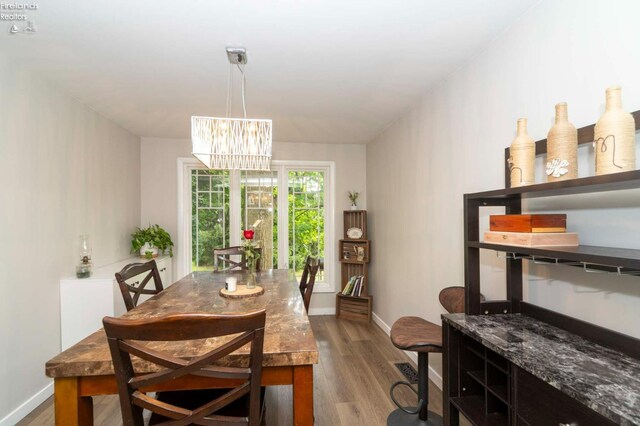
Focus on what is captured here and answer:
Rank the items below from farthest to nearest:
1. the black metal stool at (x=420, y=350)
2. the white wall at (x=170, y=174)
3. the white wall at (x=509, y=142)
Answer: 1. the white wall at (x=170, y=174)
2. the black metal stool at (x=420, y=350)
3. the white wall at (x=509, y=142)

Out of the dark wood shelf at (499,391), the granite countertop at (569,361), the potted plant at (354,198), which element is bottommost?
the dark wood shelf at (499,391)

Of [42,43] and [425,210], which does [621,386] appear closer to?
[425,210]

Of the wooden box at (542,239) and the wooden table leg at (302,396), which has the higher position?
the wooden box at (542,239)

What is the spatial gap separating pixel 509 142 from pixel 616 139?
835 millimetres

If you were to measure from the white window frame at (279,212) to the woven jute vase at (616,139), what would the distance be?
11.7 ft

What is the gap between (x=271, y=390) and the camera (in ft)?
8.11

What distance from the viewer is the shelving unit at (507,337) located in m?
0.99

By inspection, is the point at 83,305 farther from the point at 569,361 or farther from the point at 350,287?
the point at 569,361

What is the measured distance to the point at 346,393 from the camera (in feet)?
7.88

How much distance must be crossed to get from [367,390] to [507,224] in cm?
176

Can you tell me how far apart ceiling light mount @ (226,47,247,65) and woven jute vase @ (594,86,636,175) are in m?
1.87

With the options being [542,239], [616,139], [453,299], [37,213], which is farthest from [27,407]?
[616,139]

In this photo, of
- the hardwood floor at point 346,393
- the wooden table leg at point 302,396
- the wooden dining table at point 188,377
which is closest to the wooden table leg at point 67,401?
the wooden dining table at point 188,377

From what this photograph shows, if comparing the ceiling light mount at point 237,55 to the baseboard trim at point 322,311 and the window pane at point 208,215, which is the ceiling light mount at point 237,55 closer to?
the window pane at point 208,215
